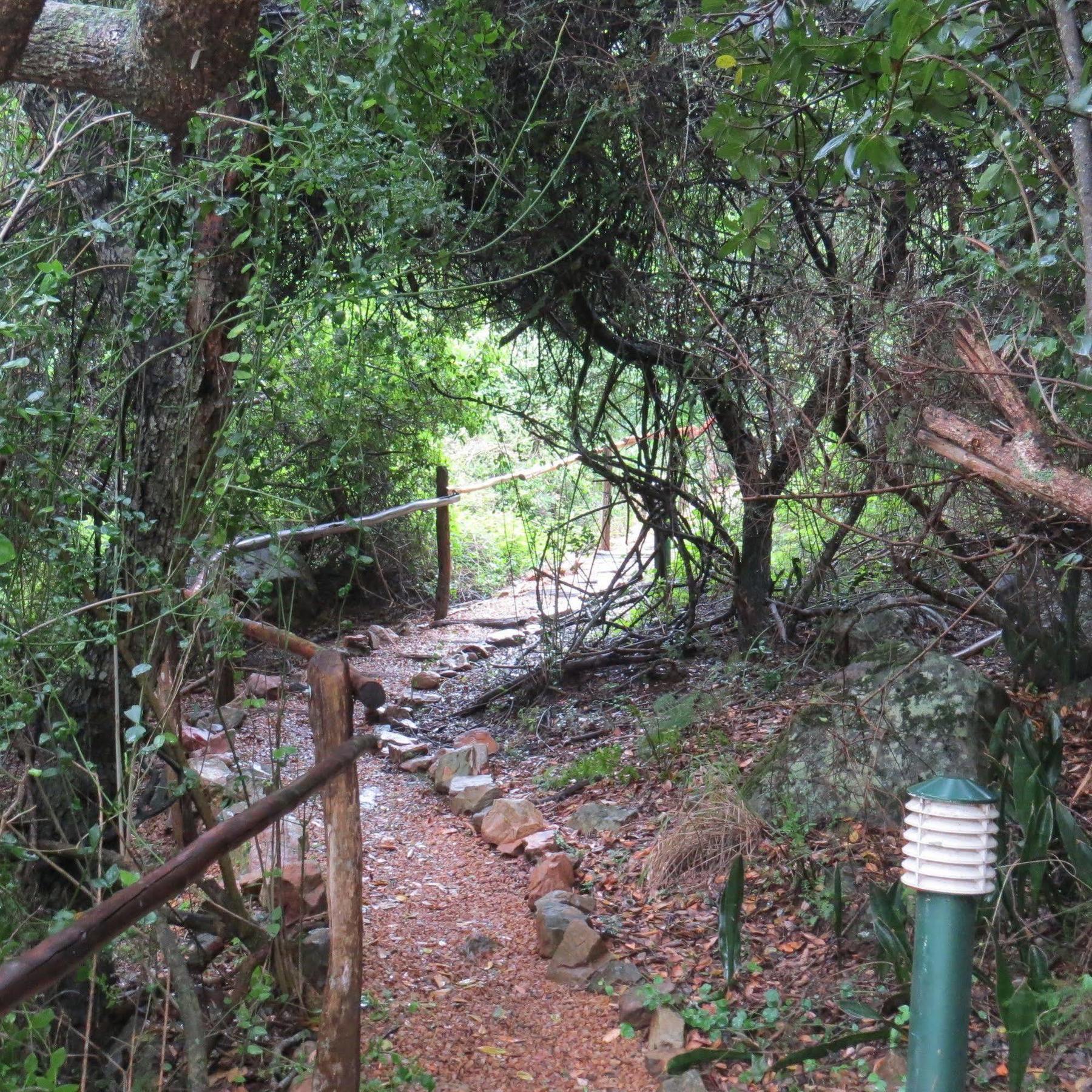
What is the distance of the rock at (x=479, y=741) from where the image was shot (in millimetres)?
5465

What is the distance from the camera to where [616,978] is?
10.6 feet

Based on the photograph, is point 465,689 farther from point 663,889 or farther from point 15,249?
point 15,249

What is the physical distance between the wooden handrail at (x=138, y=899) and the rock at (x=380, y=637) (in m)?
5.50

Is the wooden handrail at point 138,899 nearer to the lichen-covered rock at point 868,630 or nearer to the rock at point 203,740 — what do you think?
the rock at point 203,740

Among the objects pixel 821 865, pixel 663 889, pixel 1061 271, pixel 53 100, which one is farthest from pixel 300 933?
pixel 1061 271

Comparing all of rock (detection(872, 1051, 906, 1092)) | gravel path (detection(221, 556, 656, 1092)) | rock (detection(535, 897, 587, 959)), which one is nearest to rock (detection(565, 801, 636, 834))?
gravel path (detection(221, 556, 656, 1092))

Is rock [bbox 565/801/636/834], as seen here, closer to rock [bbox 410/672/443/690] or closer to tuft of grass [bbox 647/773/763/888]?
tuft of grass [bbox 647/773/763/888]

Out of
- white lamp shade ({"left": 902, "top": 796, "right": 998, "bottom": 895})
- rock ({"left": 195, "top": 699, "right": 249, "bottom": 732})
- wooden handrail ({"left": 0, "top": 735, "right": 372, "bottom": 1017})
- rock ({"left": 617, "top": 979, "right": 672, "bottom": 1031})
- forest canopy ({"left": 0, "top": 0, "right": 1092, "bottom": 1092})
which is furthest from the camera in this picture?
rock ({"left": 195, "top": 699, "right": 249, "bottom": 732})

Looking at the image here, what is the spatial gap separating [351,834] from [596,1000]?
1.17 metres

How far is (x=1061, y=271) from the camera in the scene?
2900 mm

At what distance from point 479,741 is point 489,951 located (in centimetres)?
209

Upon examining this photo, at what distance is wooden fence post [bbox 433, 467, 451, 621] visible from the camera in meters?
8.73

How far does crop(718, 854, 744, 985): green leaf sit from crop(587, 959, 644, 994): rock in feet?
1.04

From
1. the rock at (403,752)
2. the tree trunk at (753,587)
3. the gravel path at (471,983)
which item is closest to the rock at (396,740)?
the rock at (403,752)
